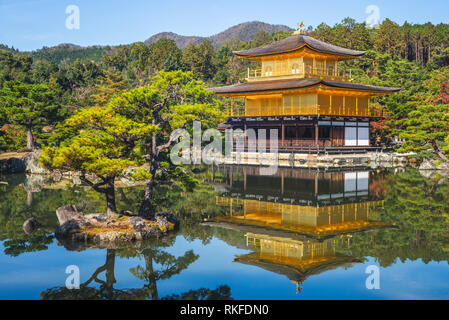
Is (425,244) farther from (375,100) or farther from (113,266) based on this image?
(375,100)

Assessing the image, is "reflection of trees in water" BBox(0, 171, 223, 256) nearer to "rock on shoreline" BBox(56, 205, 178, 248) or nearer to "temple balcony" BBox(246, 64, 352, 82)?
"rock on shoreline" BBox(56, 205, 178, 248)

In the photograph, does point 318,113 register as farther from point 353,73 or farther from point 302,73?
point 353,73

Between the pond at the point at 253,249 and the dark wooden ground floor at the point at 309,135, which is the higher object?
the dark wooden ground floor at the point at 309,135

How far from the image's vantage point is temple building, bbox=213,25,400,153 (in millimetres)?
40031

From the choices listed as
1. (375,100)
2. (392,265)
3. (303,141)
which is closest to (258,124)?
(303,141)

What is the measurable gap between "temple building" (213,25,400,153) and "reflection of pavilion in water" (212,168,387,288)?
11.1 metres

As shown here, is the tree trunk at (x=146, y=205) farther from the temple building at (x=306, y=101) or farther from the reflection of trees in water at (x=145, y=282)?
the temple building at (x=306, y=101)

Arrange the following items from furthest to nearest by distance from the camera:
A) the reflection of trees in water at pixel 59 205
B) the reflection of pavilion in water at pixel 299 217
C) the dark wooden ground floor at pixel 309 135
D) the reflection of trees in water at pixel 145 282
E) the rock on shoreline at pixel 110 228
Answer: the dark wooden ground floor at pixel 309 135 → the reflection of trees in water at pixel 59 205 → the rock on shoreline at pixel 110 228 → the reflection of pavilion in water at pixel 299 217 → the reflection of trees in water at pixel 145 282

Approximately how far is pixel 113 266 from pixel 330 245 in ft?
20.9

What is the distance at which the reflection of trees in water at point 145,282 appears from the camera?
10016 mm

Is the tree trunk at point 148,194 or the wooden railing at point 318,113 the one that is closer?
the tree trunk at point 148,194

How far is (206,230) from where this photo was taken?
16031mm

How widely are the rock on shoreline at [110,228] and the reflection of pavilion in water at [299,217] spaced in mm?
2528

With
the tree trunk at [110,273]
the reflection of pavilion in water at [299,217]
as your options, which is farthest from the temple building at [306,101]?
the tree trunk at [110,273]
